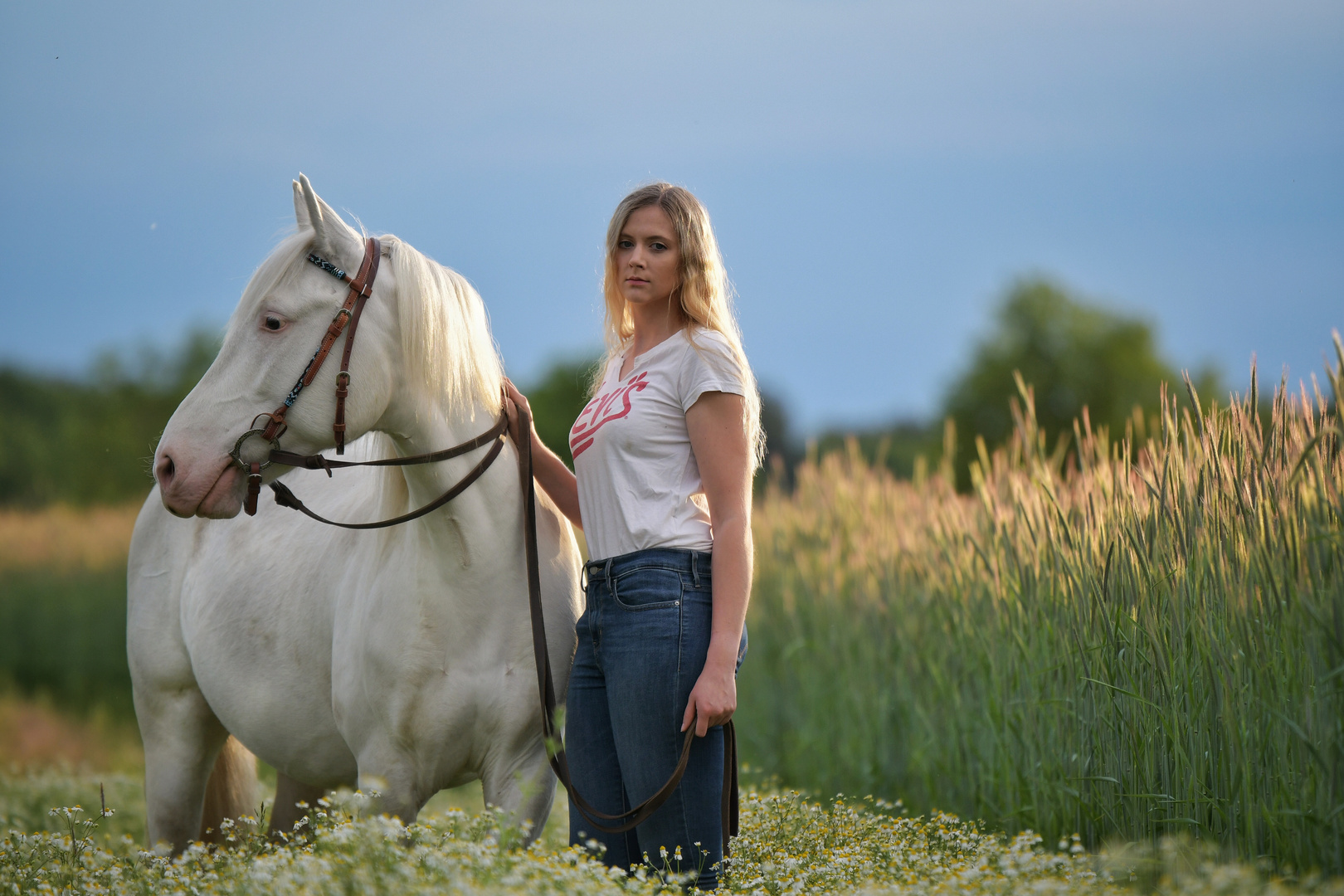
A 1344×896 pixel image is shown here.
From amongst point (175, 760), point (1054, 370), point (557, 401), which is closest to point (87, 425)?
point (557, 401)

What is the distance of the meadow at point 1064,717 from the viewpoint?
2.21 meters

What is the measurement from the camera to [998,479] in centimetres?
462

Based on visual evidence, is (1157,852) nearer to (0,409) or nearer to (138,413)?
(0,409)

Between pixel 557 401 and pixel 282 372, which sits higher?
pixel 557 401

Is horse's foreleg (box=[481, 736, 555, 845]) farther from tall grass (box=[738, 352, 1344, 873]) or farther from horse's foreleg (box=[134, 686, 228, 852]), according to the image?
horse's foreleg (box=[134, 686, 228, 852])

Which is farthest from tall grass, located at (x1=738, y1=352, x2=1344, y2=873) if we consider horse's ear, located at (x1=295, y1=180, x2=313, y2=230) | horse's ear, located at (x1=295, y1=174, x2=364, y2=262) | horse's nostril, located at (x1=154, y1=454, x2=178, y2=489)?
horse's nostril, located at (x1=154, y1=454, x2=178, y2=489)

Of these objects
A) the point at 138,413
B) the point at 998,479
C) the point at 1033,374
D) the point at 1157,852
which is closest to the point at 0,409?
the point at 138,413

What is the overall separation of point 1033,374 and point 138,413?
87.0ft

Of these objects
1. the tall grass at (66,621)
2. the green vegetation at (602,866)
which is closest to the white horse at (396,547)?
the green vegetation at (602,866)

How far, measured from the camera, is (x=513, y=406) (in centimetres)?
301

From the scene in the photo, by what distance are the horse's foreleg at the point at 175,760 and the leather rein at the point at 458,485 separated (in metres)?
1.74

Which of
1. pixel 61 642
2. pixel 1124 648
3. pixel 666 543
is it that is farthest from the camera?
pixel 61 642

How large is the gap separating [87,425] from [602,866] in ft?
88.1

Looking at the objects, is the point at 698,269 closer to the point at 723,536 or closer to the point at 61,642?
the point at 723,536
